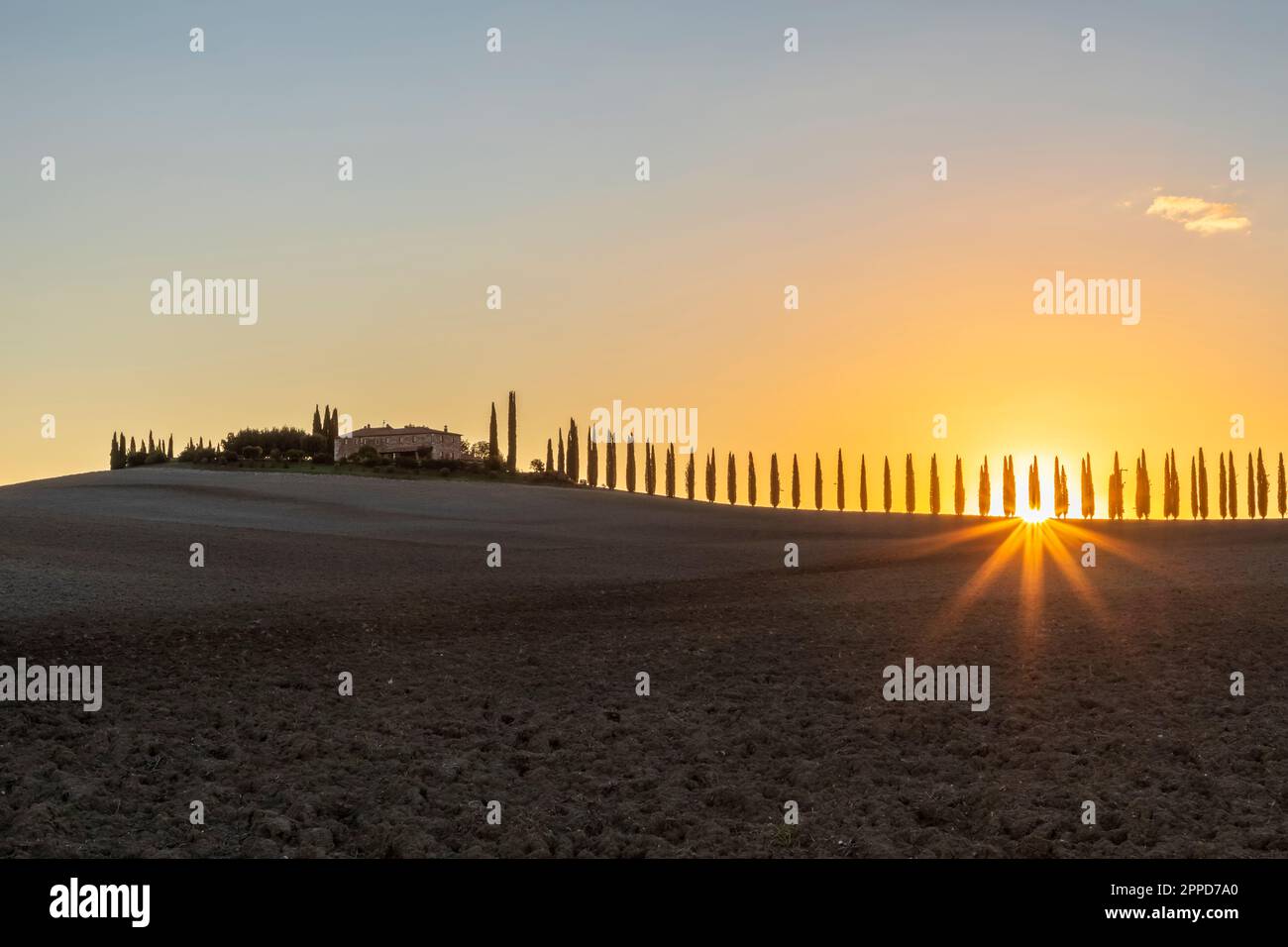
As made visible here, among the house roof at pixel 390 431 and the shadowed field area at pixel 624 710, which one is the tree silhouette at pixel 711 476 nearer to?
the house roof at pixel 390 431

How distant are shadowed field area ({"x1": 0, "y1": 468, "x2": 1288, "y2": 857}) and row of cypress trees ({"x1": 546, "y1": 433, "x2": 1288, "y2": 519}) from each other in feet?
256

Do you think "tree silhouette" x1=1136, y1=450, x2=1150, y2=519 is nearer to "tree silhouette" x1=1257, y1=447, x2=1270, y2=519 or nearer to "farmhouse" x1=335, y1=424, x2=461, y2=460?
"tree silhouette" x1=1257, y1=447, x2=1270, y2=519

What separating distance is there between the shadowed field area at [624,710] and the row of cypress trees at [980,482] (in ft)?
256

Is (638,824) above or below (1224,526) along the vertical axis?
below

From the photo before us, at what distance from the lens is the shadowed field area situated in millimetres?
18234

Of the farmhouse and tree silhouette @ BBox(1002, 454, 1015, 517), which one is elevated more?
the farmhouse

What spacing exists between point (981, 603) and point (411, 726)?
20166mm

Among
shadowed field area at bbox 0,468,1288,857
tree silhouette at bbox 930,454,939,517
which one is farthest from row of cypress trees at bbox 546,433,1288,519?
shadowed field area at bbox 0,468,1288,857

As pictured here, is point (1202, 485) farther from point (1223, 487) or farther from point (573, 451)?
point (573, 451)
